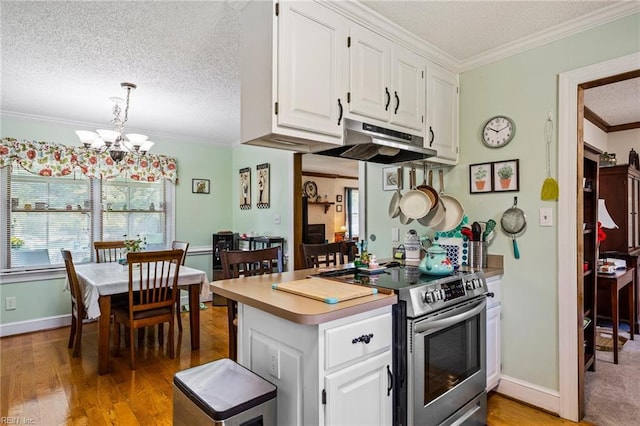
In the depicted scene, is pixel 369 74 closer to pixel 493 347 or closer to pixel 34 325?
pixel 493 347

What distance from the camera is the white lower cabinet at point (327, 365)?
132cm

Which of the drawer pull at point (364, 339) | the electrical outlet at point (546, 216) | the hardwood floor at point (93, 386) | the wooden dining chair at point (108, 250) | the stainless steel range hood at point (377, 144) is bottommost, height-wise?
the hardwood floor at point (93, 386)

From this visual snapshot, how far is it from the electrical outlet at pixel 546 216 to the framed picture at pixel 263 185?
3251mm

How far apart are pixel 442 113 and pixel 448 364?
1665mm

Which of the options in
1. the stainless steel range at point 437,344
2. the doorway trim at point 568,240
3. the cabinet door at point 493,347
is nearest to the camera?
the stainless steel range at point 437,344

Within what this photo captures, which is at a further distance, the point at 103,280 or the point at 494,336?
the point at 103,280

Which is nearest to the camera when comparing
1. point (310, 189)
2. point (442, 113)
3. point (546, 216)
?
point (546, 216)

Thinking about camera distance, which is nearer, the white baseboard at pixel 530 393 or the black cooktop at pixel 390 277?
the black cooktop at pixel 390 277

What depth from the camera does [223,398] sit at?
1312 mm

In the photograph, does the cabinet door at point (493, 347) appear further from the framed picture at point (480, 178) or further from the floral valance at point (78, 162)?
the floral valance at point (78, 162)

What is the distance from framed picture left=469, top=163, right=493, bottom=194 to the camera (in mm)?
2518

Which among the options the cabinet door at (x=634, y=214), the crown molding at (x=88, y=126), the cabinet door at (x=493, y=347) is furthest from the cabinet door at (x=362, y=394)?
the crown molding at (x=88, y=126)

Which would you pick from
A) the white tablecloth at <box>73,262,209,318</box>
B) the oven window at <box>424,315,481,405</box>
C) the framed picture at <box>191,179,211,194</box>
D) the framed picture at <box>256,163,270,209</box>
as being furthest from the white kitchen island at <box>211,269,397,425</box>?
the framed picture at <box>191,179,211,194</box>

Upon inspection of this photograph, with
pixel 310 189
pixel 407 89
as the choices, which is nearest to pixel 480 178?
pixel 407 89
